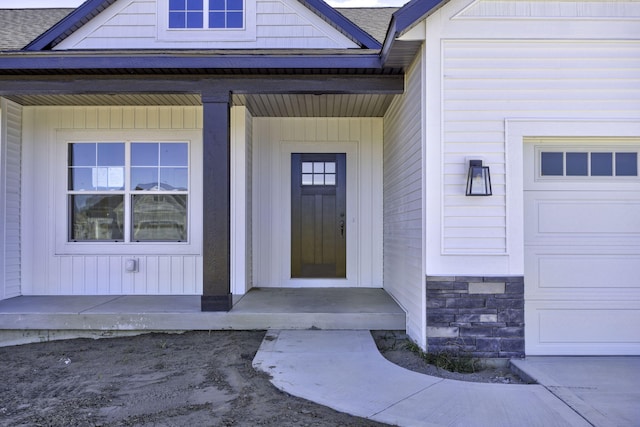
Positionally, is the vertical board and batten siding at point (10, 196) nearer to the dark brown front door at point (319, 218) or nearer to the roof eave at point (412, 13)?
the dark brown front door at point (319, 218)

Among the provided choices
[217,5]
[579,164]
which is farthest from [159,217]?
[579,164]

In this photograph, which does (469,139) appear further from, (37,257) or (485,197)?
(37,257)

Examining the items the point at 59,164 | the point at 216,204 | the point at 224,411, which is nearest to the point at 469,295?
the point at 224,411

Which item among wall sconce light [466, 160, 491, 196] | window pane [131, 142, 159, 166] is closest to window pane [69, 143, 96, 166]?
window pane [131, 142, 159, 166]

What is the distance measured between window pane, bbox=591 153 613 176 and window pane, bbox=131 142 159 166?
17.5 ft

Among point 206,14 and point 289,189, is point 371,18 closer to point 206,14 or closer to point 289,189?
point 206,14

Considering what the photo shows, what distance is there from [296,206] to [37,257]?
369 centimetres

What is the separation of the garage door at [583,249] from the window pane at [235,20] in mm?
3842

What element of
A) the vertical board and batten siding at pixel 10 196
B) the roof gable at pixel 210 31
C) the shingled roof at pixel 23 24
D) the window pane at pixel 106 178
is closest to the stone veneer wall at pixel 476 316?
the roof gable at pixel 210 31

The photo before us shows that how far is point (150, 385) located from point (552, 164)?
4051 mm

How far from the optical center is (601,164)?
170 inches

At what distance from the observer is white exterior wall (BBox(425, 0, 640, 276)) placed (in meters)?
4.15

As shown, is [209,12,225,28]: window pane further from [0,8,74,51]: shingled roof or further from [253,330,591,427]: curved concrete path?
[253,330,591,427]: curved concrete path

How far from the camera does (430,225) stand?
419cm
